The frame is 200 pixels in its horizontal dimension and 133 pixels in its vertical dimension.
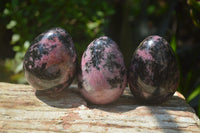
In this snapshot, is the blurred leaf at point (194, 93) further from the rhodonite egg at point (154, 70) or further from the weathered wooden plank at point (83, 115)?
the rhodonite egg at point (154, 70)

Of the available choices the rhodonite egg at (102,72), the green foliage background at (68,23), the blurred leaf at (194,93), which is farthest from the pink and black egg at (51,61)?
the blurred leaf at (194,93)

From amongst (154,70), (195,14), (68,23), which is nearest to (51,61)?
(154,70)

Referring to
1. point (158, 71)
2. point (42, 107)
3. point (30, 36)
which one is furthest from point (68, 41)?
point (30, 36)

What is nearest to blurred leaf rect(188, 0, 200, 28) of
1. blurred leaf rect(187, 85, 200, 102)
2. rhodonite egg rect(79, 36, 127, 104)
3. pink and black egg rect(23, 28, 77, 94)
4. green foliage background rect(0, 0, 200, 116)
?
green foliage background rect(0, 0, 200, 116)

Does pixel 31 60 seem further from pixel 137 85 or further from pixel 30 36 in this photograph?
pixel 30 36

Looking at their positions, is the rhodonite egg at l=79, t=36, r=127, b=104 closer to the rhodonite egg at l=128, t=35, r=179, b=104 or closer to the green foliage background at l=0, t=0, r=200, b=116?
the rhodonite egg at l=128, t=35, r=179, b=104
